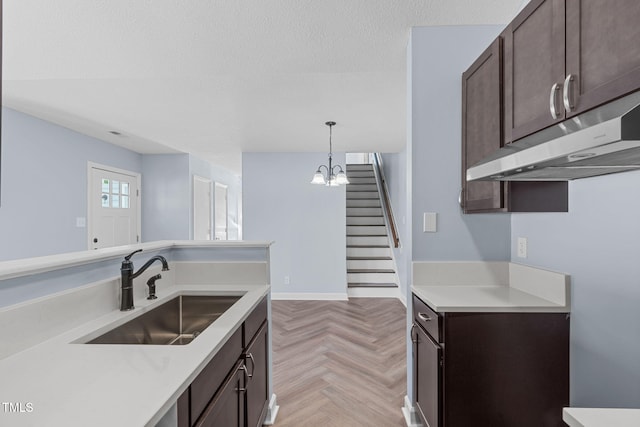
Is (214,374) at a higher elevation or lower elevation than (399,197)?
lower

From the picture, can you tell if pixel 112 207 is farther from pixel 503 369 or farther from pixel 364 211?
pixel 503 369

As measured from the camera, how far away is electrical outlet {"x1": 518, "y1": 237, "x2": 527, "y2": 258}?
198 cm

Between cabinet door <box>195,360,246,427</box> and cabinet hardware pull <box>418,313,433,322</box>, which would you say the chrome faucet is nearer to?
cabinet door <box>195,360,246,427</box>

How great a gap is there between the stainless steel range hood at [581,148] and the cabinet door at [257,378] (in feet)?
4.43

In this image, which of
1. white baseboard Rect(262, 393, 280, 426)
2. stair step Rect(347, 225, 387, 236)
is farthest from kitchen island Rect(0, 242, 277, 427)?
stair step Rect(347, 225, 387, 236)

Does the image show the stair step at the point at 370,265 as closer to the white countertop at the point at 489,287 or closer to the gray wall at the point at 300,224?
the gray wall at the point at 300,224

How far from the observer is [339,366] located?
294 centimetres

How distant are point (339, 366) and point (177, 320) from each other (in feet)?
5.34

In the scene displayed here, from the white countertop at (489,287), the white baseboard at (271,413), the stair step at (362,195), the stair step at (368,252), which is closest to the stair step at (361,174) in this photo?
the stair step at (362,195)

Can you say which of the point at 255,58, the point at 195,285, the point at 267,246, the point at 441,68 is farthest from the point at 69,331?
the point at 441,68

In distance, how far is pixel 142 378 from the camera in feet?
2.94

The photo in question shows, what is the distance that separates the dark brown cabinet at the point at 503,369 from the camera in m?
1.55

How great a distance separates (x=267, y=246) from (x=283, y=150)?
3314 mm

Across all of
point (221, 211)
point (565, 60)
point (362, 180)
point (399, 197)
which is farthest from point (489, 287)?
point (221, 211)
